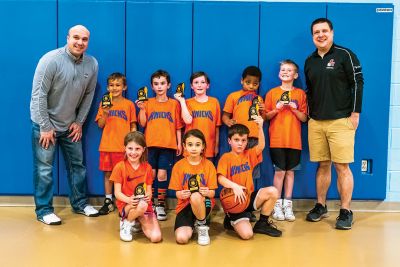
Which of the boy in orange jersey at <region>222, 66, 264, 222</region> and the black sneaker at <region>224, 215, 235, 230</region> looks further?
the boy in orange jersey at <region>222, 66, 264, 222</region>

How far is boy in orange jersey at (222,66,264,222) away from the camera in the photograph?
397cm

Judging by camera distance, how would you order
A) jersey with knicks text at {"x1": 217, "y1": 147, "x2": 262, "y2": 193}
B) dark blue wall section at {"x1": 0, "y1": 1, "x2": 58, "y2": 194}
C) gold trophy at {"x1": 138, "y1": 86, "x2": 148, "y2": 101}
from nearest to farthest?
jersey with knicks text at {"x1": 217, "y1": 147, "x2": 262, "y2": 193}, gold trophy at {"x1": 138, "y1": 86, "x2": 148, "y2": 101}, dark blue wall section at {"x1": 0, "y1": 1, "x2": 58, "y2": 194}

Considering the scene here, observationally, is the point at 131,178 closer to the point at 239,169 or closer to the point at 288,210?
the point at 239,169

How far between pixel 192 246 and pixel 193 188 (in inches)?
16.7

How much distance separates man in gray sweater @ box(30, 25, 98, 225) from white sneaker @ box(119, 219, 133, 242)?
A: 0.67 m

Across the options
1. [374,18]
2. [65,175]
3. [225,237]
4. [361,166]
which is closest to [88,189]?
[65,175]

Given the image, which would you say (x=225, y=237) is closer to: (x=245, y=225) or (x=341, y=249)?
(x=245, y=225)

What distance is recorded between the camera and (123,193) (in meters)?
3.54

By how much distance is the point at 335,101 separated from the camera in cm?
379

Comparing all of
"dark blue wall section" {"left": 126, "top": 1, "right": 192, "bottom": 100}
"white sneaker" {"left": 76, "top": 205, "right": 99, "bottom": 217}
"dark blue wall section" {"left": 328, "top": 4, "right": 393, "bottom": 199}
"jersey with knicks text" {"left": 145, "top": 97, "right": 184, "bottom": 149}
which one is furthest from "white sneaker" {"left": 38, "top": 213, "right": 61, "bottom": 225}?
"dark blue wall section" {"left": 328, "top": 4, "right": 393, "bottom": 199}

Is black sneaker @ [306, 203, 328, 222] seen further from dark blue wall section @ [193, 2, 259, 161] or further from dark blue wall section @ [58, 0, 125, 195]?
dark blue wall section @ [58, 0, 125, 195]

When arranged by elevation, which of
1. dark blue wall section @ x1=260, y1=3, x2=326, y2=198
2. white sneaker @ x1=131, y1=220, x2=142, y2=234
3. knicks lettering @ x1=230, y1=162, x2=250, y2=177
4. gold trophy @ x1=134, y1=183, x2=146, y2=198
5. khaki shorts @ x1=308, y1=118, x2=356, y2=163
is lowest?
white sneaker @ x1=131, y1=220, x2=142, y2=234

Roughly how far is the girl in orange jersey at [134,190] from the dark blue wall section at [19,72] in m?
1.07

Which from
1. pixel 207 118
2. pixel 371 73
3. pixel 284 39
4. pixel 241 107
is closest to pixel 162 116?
pixel 207 118
